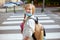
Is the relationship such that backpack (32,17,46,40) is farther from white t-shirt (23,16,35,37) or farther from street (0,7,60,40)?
street (0,7,60,40)

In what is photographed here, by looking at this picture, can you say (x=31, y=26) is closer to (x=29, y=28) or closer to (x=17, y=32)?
(x=29, y=28)

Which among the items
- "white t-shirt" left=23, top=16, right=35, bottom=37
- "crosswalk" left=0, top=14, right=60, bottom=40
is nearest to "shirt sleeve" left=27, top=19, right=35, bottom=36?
"white t-shirt" left=23, top=16, right=35, bottom=37

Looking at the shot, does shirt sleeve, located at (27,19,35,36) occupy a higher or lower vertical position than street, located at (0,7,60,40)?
higher

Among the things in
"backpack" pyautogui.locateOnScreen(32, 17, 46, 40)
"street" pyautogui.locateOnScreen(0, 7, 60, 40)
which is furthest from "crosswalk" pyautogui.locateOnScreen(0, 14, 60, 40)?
"backpack" pyautogui.locateOnScreen(32, 17, 46, 40)

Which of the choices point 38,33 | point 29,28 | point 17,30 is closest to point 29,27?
point 29,28

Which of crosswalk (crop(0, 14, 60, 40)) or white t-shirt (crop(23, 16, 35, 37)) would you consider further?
crosswalk (crop(0, 14, 60, 40))

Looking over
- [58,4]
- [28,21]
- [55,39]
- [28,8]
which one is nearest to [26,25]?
[28,21]

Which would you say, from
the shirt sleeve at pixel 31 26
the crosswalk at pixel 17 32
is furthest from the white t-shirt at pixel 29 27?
the crosswalk at pixel 17 32

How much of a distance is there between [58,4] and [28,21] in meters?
33.8

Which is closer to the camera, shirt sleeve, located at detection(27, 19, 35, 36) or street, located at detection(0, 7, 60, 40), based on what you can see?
shirt sleeve, located at detection(27, 19, 35, 36)

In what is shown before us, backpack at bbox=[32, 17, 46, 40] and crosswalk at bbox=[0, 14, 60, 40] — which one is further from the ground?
backpack at bbox=[32, 17, 46, 40]

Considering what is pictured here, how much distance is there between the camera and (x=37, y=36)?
3662mm

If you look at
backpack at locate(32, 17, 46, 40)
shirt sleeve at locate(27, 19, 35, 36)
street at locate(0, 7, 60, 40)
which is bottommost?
street at locate(0, 7, 60, 40)

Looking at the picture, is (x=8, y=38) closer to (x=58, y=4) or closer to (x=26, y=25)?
(x=26, y=25)
